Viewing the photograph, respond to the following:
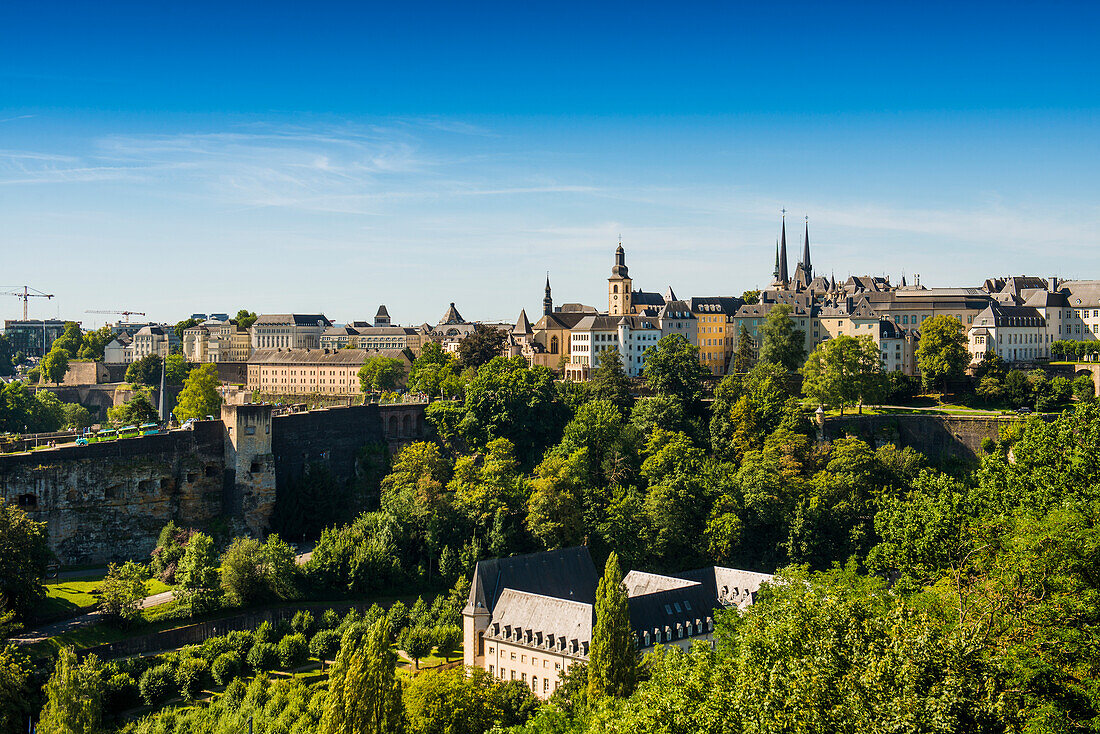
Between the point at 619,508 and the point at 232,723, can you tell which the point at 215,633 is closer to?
the point at 232,723

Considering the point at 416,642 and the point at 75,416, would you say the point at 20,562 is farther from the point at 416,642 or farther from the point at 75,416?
the point at 75,416

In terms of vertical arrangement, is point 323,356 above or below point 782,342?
below

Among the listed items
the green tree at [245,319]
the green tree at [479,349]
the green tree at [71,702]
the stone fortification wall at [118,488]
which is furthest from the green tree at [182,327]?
the green tree at [71,702]

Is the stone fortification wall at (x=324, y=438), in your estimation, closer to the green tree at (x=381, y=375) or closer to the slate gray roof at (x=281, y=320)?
the green tree at (x=381, y=375)

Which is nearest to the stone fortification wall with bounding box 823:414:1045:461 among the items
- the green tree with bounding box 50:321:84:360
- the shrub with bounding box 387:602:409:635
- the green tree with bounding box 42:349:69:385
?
the shrub with bounding box 387:602:409:635

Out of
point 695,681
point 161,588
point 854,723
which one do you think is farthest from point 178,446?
point 854,723

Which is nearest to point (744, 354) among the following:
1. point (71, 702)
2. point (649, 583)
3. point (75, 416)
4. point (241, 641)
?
point (649, 583)

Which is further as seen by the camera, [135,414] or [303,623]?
[135,414]
